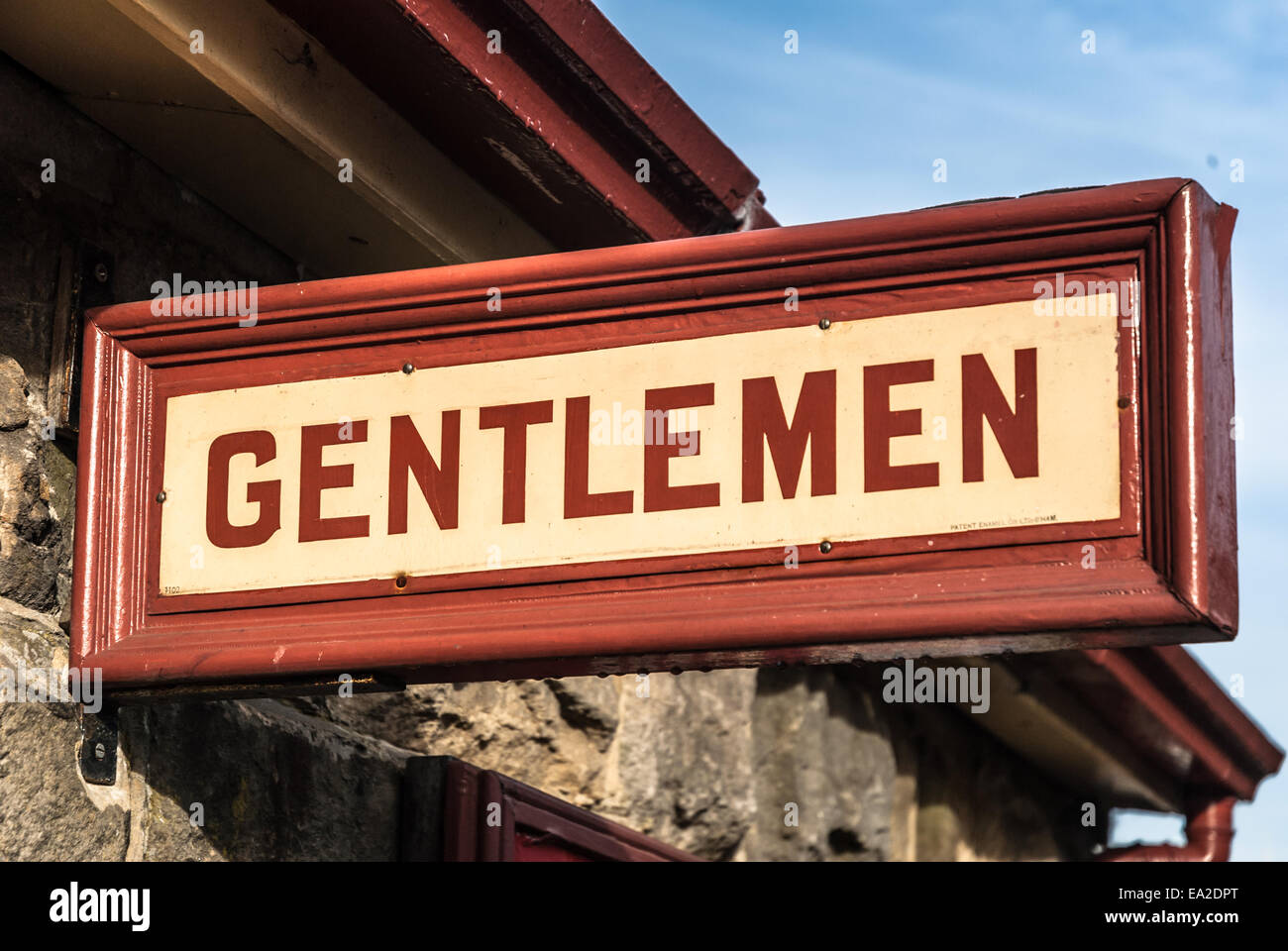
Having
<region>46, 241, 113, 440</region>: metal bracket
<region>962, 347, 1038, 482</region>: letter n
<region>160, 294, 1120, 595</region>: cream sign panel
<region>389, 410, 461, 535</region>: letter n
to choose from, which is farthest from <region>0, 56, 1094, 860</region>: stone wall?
<region>962, 347, 1038, 482</region>: letter n

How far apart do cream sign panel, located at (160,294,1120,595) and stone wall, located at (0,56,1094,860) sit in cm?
19

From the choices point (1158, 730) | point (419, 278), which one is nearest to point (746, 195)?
point (419, 278)

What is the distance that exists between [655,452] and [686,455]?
0.12ft

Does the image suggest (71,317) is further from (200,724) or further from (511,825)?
(511,825)

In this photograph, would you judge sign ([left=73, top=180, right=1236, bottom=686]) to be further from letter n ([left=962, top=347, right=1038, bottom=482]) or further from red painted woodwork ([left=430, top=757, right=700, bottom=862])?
red painted woodwork ([left=430, top=757, right=700, bottom=862])

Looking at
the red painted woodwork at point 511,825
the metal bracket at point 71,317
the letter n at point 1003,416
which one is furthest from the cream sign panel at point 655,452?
the red painted woodwork at point 511,825

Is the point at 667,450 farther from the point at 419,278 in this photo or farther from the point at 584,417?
the point at 419,278

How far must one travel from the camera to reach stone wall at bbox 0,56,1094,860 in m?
2.22

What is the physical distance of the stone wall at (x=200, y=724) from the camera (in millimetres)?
2219

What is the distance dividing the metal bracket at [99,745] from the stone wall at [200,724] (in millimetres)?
14

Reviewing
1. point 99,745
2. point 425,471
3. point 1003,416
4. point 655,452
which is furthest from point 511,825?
point 1003,416
